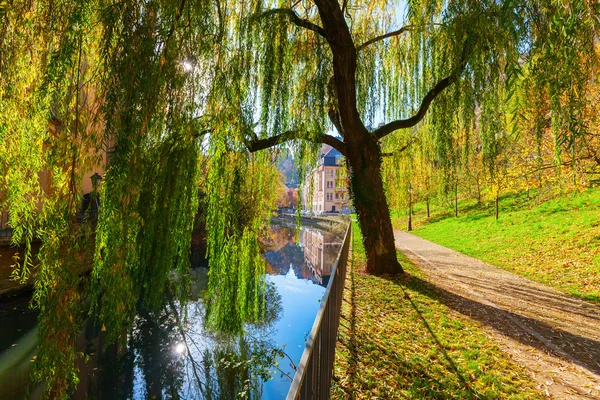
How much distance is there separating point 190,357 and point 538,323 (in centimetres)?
639

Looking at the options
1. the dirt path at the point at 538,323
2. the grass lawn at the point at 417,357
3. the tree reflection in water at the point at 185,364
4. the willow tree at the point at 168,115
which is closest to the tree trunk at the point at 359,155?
the willow tree at the point at 168,115

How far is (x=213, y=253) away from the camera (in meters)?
3.66

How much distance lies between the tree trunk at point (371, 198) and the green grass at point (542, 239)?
177 inches

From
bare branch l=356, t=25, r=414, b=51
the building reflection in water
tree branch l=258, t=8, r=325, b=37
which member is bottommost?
the building reflection in water

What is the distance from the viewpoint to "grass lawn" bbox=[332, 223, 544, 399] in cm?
340

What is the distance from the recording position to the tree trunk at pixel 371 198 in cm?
771

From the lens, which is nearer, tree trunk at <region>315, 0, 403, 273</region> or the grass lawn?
the grass lawn

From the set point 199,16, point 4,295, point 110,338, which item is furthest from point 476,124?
point 4,295

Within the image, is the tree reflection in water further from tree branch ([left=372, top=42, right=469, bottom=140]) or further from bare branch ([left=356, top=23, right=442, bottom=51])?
bare branch ([left=356, top=23, right=442, bottom=51])

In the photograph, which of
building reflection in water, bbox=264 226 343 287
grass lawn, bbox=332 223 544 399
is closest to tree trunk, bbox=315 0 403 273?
grass lawn, bbox=332 223 544 399

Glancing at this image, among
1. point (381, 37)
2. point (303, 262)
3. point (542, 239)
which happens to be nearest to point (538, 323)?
point (381, 37)

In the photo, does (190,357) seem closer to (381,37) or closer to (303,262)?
(381,37)

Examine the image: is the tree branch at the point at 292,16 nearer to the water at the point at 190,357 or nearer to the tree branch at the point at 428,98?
the tree branch at the point at 428,98

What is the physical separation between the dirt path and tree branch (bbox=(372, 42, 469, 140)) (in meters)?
4.15
